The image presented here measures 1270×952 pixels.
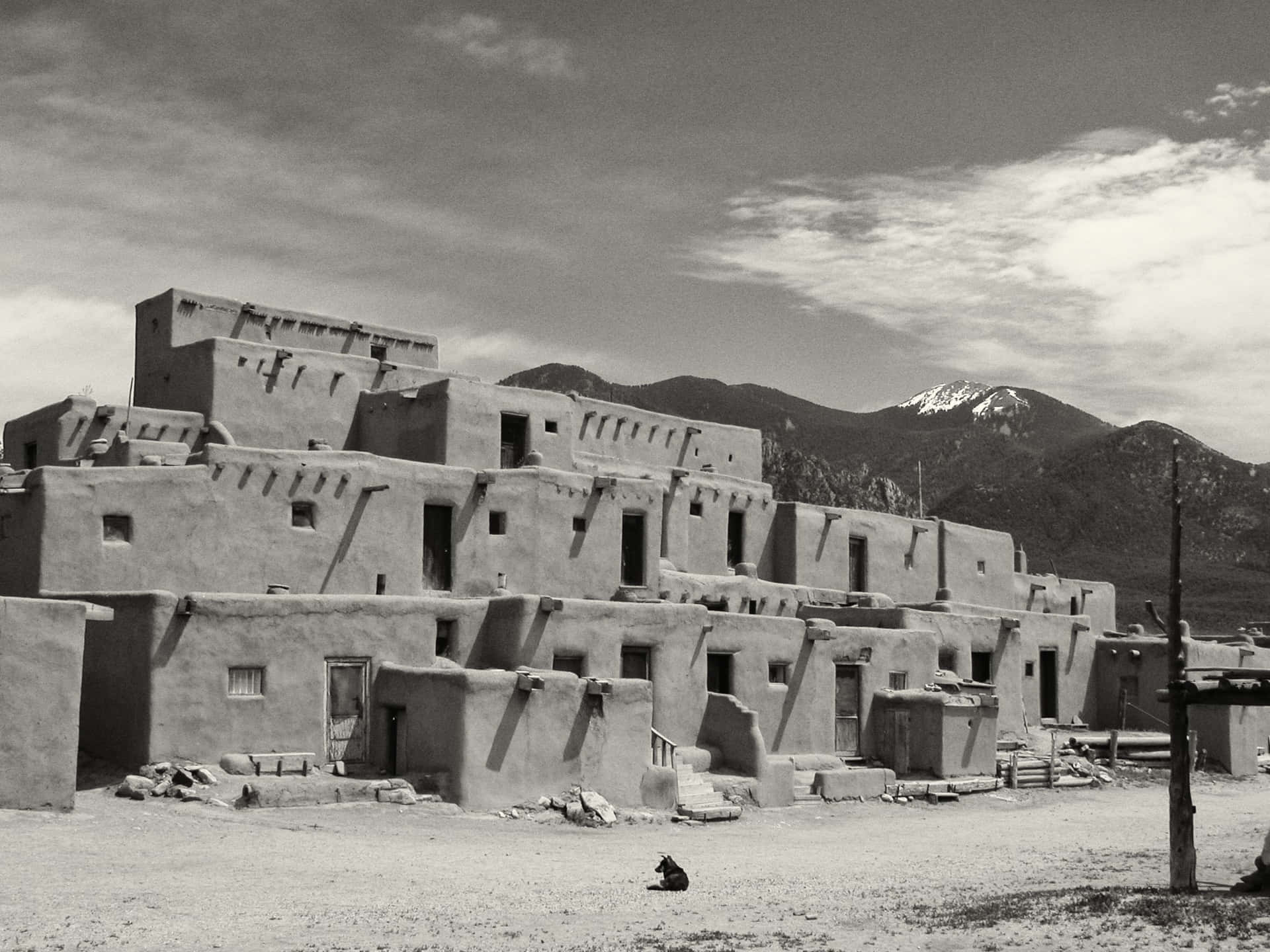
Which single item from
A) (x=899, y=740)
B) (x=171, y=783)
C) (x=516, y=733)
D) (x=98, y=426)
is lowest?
(x=171, y=783)

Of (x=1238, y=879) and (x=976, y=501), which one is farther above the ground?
(x=976, y=501)

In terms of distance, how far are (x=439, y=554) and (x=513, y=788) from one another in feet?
23.9

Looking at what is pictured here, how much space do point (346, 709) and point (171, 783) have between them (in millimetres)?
3645

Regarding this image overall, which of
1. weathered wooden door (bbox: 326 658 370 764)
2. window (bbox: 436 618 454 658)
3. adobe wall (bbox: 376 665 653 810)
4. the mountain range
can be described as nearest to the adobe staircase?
adobe wall (bbox: 376 665 653 810)

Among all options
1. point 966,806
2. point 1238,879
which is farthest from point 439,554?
point 1238,879

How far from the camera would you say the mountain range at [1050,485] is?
7875 centimetres

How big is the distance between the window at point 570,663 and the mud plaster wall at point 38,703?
370 inches

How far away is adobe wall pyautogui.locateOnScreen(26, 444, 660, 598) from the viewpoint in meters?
26.2

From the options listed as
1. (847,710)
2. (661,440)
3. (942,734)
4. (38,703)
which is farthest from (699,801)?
(661,440)

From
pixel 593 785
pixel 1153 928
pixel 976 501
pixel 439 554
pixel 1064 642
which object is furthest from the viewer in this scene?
pixel 976 501

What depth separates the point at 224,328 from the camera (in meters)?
34.4

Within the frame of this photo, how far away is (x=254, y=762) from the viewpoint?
24.0 m

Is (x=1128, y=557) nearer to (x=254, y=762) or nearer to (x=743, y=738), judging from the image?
(x=743, y=738)

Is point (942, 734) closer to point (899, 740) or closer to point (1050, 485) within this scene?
point (899, 740)
